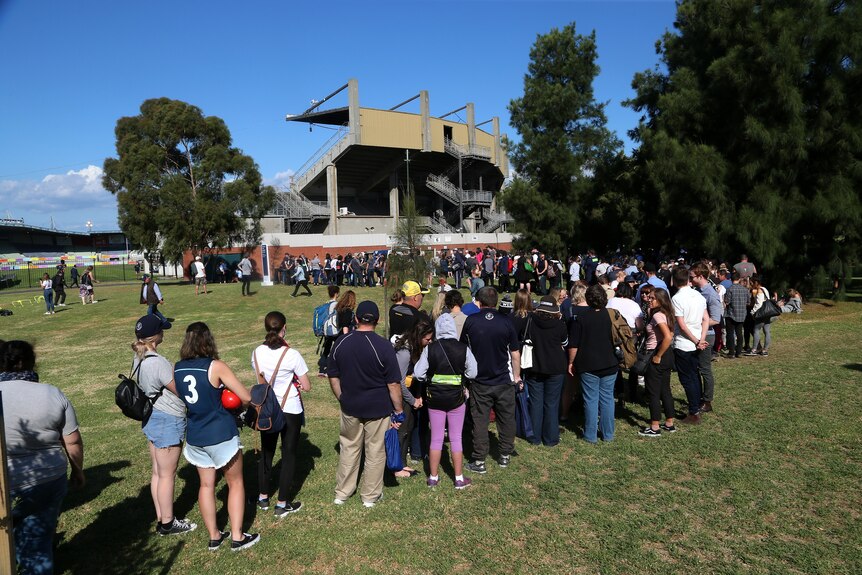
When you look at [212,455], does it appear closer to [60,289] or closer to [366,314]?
[366,314]

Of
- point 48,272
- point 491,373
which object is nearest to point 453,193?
point 48,272

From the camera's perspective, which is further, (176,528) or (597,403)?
(597,403)

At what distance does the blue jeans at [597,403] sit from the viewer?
18.5 feet

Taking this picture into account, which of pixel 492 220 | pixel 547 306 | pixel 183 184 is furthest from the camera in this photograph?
pixel 492 220

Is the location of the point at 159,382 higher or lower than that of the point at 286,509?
higher

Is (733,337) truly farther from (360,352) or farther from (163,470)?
(163,470)

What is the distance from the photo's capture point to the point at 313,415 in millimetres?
7156

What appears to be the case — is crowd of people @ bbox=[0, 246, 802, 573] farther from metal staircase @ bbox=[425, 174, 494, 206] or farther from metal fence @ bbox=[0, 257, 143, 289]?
metal staircase @ bbox=[425, 174, 494, 206]

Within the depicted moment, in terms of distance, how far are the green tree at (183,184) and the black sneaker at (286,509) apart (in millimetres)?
24842

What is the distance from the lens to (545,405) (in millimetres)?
5680

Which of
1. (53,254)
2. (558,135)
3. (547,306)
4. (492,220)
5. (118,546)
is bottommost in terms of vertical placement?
(118,546)

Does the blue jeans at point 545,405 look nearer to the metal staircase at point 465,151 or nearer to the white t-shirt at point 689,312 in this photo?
the white t-shirt at point 689,312

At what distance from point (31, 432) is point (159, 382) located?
87cm

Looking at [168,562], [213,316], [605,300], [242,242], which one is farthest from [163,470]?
[242,242]
